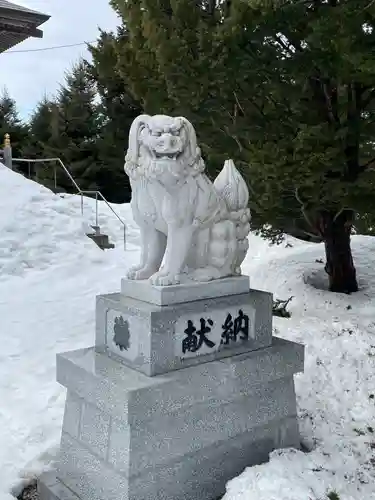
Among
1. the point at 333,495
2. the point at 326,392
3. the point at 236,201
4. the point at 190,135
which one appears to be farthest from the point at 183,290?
the point at 326,392

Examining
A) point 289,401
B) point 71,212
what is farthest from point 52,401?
point 71,212

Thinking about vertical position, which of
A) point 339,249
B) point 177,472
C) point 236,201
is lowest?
point 177,472

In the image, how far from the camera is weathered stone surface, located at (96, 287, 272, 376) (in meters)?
2.57

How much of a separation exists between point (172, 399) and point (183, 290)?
1.83 ft

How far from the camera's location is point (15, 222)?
6.86 metres

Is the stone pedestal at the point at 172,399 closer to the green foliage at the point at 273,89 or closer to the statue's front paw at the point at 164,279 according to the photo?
the statue's front paw at the point at 164,279

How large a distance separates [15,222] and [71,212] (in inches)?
43.6

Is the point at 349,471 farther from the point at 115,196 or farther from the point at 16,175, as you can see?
the point at 115,196

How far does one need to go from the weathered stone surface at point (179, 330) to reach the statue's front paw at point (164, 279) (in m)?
0.12

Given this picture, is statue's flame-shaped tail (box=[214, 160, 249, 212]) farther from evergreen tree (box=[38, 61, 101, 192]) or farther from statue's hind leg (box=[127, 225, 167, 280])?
evergreen tree (box=[38, 61, 101, 192])

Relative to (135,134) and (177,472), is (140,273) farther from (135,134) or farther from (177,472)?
(177,472)

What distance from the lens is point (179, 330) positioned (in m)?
2.65

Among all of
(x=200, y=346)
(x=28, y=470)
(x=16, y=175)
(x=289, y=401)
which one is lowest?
(x=28, y=470)

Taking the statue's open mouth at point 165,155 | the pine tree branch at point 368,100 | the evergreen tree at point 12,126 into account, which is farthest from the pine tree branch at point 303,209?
the evergreen tree at point 12,126
